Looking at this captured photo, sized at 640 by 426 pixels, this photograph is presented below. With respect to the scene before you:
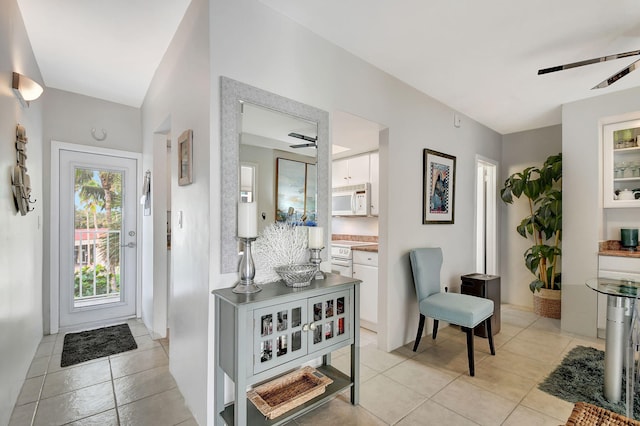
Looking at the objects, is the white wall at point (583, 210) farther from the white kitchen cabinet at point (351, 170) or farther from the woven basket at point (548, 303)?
the white kitchen cabinet at point (351, 170)

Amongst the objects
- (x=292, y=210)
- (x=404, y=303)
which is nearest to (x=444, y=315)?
(x=404, y=303)

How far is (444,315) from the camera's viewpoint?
8.40ft

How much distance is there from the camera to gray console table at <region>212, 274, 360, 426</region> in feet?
4.98

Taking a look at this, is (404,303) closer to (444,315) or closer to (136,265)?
(444,315)

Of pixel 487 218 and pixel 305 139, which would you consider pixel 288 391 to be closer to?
pixel 305 139

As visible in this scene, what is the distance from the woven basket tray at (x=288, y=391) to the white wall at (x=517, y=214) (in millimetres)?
3705

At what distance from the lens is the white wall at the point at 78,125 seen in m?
3.18

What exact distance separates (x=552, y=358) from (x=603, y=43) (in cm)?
263

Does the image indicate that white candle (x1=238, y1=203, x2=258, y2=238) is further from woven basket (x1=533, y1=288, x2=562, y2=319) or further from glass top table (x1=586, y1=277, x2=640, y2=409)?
woven basket (x1=533, y1=288, x2=562, y2=319)

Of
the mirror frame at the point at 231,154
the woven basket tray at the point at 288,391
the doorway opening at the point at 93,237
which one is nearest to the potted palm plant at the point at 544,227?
the woven basket tray at the point at 288,391

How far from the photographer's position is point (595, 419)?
1.15 metres

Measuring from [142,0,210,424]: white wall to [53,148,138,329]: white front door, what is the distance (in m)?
1.67

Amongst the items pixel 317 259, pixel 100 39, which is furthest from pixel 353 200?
pixel 100 39

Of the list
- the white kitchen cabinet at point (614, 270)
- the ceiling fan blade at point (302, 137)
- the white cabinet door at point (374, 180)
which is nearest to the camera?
the ceiling fan blade at point (302, 137)
